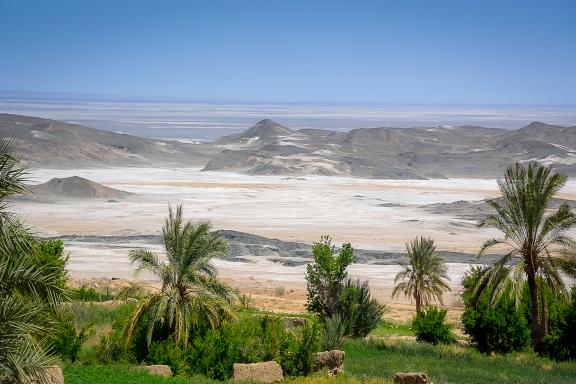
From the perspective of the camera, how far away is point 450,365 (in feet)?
59.3

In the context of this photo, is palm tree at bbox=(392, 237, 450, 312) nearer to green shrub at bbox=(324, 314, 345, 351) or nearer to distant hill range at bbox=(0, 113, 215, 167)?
green shrub at bbox=(324, 314, 345, 351)

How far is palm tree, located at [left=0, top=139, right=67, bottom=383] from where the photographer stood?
875 cm

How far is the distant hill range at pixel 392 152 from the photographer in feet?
296

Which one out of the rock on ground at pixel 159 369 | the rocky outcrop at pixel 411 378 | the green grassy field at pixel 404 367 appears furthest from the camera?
the rock on ground at pixel 159 369

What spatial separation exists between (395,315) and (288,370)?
1292 cm

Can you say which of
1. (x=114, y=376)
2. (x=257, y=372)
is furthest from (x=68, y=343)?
(x=257, y=372)

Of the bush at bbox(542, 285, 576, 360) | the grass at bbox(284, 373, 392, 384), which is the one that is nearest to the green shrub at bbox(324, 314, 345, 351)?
the grass at bbox(284, 373, 392, 384)

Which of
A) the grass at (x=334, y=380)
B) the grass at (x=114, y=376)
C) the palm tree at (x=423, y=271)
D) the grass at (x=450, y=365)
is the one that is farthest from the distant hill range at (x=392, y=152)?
the grass at (x=114, y=376)

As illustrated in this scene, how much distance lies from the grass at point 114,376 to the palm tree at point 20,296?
3.61 meters

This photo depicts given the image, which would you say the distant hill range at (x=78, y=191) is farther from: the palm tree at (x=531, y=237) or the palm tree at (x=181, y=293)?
the palm tree at (x=181, y=293)

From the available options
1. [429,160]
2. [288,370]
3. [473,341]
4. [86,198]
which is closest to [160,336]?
[288,370]

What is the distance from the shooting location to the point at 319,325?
1716 cm

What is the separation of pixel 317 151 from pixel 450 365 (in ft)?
270

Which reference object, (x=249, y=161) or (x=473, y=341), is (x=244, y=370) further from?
(x=249, y=161)
